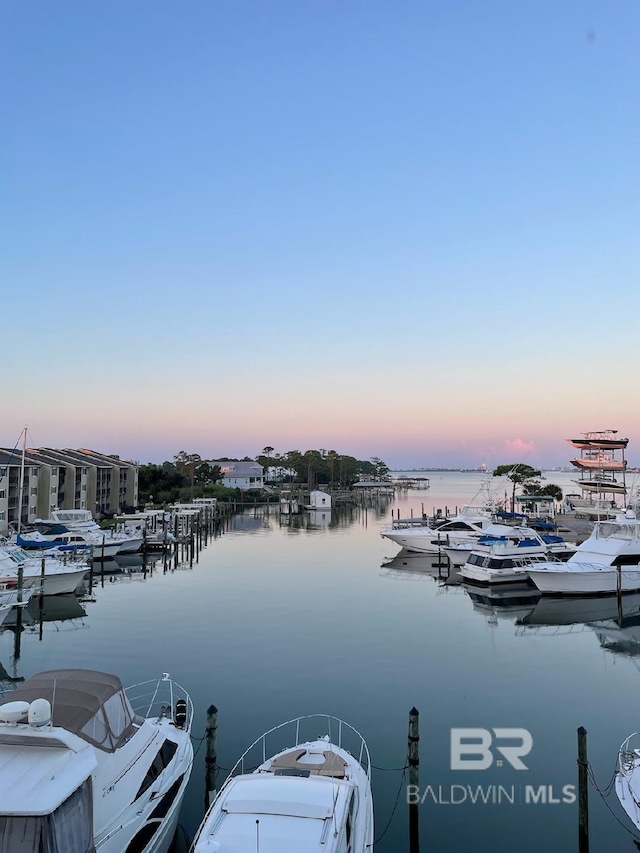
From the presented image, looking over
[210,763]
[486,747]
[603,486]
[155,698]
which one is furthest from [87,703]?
[603,486]

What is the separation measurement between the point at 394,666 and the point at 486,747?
6.23 meters

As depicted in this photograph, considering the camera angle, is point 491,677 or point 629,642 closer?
point 491,677

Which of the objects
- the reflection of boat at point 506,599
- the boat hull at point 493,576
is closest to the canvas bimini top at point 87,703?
the reflection of boat at point 506,599

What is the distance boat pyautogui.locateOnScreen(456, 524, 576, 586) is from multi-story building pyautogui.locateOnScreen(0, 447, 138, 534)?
39.3 meters

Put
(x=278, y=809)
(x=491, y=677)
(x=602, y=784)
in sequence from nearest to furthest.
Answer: (x=278, y=809)
(x=602, y=784)
(x=491, y=677)

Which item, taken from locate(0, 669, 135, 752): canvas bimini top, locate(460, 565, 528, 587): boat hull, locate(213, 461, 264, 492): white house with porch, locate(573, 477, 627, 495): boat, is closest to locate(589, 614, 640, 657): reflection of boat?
locate(460, 565, 528, 587): boat hull

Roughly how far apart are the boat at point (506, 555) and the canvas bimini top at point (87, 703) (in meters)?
28.1

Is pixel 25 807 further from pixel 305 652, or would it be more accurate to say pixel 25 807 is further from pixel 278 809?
pixel 305 652

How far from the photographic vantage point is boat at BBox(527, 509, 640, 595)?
33.3 m

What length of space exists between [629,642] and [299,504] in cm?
8056

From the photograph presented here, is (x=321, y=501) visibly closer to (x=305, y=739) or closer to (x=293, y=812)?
(x=305, y=739)

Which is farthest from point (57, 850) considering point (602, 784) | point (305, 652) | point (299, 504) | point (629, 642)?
point (299, 504)

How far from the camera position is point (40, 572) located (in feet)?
108

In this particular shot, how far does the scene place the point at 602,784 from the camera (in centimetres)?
1410
